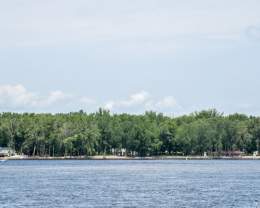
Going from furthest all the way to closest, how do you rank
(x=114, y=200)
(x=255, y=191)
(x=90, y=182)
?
(x=90, y=182) → (x=255, y=191) → (x=114, y=200)

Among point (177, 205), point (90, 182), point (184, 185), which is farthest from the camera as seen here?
point (90, 182)

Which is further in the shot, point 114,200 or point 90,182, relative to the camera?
point 90,182

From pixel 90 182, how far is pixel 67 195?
80.7ft

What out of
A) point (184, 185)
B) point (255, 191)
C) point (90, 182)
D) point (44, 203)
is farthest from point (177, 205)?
point (90, 182)

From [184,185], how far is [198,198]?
2201 centimetres

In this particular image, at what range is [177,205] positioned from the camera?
78625mm

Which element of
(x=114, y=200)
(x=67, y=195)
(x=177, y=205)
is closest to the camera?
(x=177, y=205)

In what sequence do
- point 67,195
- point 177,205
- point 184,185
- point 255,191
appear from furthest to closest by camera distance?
point 184,185 → point 255,191 → point 67,195 → point 177,205

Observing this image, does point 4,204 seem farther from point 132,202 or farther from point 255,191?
point 255,191

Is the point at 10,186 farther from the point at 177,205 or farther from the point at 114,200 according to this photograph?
the point at 177,205

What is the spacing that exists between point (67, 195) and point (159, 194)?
9215 millimetres

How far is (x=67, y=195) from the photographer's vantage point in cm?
9088

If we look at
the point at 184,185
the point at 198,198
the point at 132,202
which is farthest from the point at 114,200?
the point at 184,185

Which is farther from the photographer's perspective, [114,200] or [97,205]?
[114,200]
